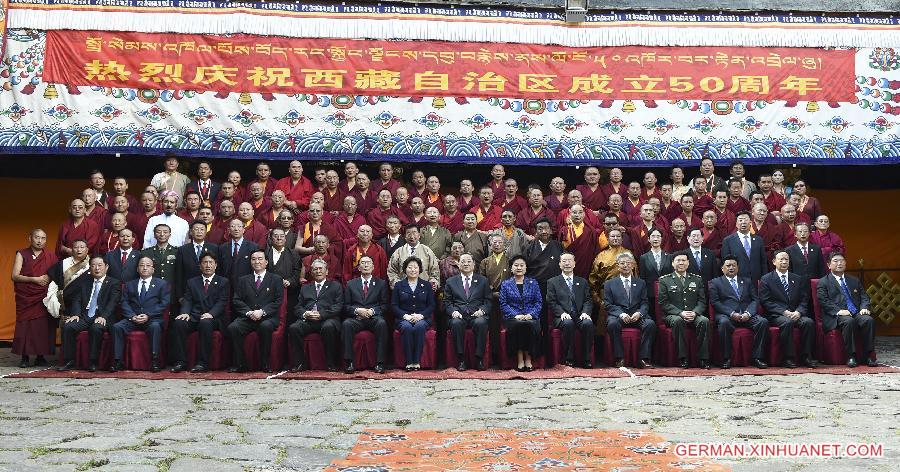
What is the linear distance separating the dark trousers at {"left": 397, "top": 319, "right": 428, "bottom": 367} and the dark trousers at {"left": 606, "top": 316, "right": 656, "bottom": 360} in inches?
62.7

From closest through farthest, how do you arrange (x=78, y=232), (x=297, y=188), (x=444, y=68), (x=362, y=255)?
(x=362, y=255) < (x=78, y=232) < (x=297, y=188) < (x=444, y=68)

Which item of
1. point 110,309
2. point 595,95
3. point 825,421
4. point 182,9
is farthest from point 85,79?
point 825,421

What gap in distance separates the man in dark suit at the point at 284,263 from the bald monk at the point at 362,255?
45 cm

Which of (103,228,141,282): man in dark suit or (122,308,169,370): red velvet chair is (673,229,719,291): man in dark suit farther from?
(103,228,141,282): man in dark suit

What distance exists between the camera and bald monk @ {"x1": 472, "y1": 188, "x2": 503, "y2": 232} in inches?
385

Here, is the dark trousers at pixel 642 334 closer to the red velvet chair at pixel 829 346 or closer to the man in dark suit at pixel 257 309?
the red velvet chair at pixel 829 346

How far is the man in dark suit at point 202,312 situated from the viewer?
864cm

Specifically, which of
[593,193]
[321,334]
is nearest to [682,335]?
[593,193]

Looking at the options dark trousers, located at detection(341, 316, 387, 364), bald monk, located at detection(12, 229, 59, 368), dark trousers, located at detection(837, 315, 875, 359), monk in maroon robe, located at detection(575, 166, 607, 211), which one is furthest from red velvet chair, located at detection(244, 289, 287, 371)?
dark trousers, located at detection(837, 315, 875, 359)

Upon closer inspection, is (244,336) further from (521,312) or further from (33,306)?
(521,312)

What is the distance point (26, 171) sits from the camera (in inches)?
445

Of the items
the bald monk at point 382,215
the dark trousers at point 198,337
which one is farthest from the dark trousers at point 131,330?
the bald monk at point 382,215

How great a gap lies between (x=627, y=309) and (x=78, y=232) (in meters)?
5.03

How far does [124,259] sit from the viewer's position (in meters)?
9.16
